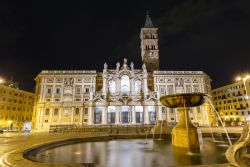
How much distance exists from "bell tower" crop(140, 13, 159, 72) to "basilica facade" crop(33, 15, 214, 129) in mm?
10364

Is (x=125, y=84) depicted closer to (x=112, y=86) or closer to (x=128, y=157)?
(x=112, y=86)

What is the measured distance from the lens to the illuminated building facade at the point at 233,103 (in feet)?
195

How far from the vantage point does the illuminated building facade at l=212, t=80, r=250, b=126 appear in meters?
59.3

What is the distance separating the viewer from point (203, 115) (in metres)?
54.3

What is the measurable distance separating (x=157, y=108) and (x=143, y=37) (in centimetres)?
3599

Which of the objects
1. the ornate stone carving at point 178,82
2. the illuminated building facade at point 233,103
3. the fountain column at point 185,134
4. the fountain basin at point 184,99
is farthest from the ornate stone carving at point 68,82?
the illuminated building facade at point 233,103

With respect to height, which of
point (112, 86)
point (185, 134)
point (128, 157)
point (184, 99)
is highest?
point (112, 86)

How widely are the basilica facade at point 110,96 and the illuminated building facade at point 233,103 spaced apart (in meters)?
12.6

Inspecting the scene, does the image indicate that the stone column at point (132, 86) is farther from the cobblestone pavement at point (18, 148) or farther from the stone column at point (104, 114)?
the cobblestone pavement at point (18, 148)

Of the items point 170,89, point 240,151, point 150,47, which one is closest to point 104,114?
point 170,89

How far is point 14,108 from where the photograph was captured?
62781 millimetres

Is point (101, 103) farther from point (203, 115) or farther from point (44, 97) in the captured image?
point (203, 115)

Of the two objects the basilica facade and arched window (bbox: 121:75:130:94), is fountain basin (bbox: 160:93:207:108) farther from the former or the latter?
arched window (bbox: 121:75:130:94)

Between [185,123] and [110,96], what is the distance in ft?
144
